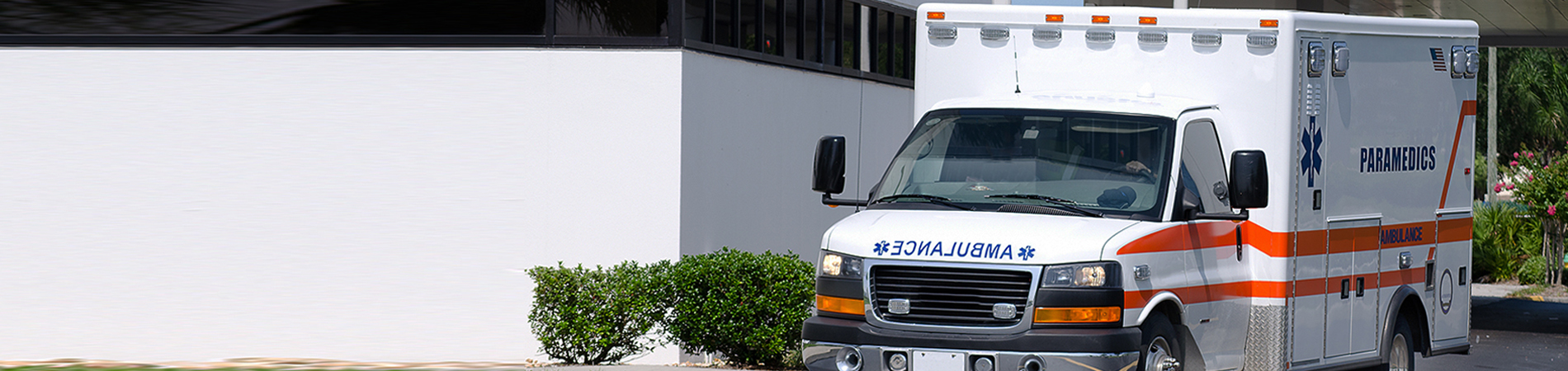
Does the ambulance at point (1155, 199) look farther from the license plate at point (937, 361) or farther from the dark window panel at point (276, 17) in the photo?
the dark window panel at point (276, 17)

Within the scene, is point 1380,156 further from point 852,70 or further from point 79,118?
point 79,118

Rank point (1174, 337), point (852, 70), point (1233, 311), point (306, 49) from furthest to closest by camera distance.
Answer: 1. point (852, 70)
2. point (306, 49)
3. point (1233, 311)
4. point (1174, 337)

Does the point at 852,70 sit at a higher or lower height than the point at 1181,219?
higher

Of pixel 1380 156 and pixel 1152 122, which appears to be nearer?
pixel 1152 122

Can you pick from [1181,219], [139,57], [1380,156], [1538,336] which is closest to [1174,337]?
[1181,219]

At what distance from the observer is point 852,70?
16.8 meters

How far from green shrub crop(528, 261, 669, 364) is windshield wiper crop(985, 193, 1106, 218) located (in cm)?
403

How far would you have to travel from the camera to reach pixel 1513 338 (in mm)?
17172

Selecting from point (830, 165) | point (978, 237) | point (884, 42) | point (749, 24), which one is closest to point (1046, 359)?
point (978, 237)

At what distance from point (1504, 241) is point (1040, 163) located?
22.6 m

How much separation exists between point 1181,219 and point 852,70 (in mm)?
8324

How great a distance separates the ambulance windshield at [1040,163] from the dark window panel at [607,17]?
4213 mm

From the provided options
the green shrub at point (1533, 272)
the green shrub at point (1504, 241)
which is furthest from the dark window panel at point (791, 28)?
the green shrub at point (1504, 241)

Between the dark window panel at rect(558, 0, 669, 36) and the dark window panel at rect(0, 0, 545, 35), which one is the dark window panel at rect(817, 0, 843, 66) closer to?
the dark window panel at rect(558, 0, 669, 36)
